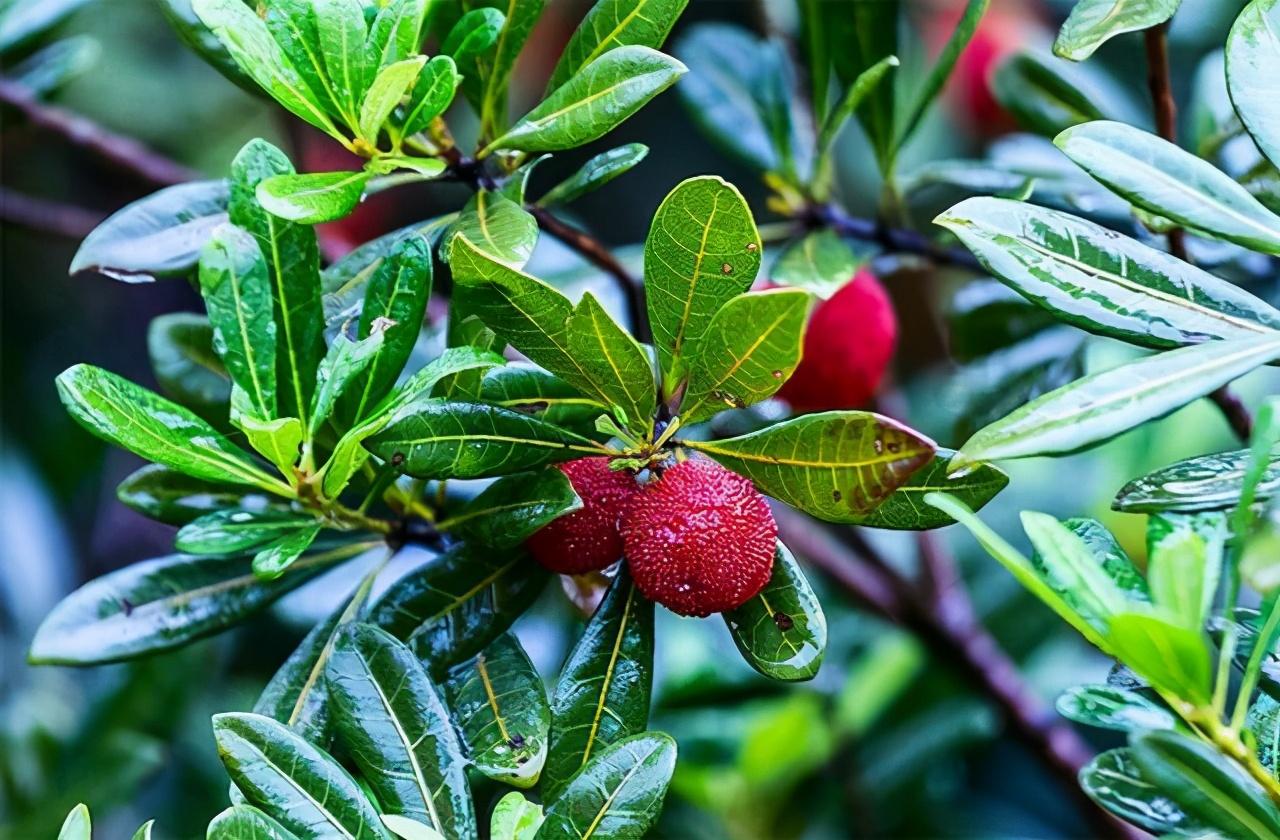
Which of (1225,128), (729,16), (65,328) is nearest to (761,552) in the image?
(1225,128)

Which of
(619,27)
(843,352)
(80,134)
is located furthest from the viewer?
(80,134)

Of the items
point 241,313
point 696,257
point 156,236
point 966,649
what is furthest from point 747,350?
point 966,649

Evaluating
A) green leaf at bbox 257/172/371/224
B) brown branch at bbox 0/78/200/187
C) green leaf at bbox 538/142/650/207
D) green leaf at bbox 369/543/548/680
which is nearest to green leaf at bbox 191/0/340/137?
green leaf at bbox 257/172/371/224

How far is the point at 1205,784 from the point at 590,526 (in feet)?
0.98

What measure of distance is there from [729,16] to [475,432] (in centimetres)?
132

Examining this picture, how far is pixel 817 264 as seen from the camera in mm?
790

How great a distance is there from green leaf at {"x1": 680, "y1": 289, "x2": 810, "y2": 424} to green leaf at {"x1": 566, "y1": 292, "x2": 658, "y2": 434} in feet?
0.07

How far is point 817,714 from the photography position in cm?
126

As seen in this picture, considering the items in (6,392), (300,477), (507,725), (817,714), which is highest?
(300,477)

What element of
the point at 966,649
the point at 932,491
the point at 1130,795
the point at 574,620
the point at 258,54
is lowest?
the point at 966,649

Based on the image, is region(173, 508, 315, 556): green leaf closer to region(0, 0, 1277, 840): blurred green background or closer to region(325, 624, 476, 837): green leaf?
region(325, 624, 476, 837): green leaf

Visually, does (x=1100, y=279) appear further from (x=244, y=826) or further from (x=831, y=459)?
(x=244, y=826)

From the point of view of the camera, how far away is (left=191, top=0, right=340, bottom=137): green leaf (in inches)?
21.8

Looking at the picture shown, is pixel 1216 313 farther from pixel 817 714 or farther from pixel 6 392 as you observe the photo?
pixel 6 392
